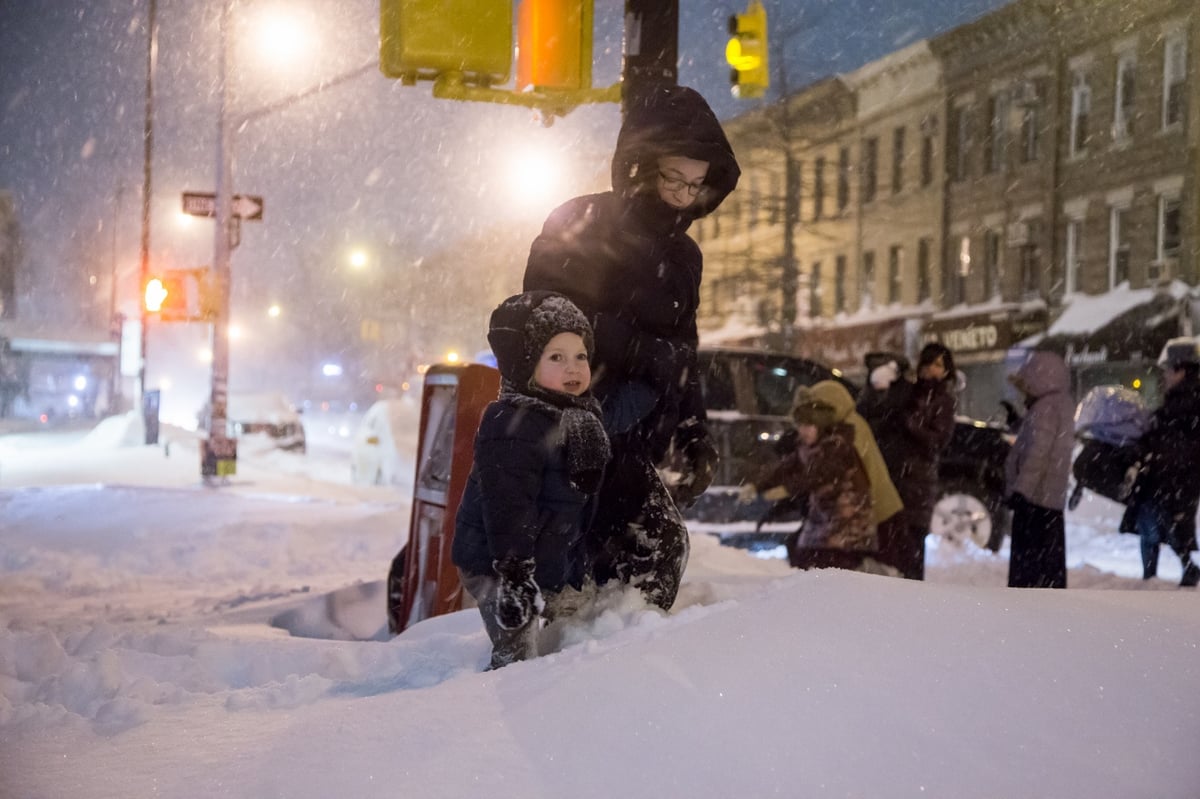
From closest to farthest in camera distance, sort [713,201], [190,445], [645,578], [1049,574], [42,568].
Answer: [645,578] < [713,201] < [1049,574] < [42,568] < [190,445]

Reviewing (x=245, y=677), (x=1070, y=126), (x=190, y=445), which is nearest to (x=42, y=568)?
(x=245, y=677)

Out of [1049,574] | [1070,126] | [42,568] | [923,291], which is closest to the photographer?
[1049,574]

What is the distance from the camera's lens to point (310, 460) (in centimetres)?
2516

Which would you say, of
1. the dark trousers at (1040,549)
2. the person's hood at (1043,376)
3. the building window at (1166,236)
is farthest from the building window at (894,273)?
the dark trousers at (1040,549)

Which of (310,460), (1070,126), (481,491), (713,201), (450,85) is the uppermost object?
(1070,126)

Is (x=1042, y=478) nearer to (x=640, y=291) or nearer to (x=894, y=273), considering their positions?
(x=640, y=291)

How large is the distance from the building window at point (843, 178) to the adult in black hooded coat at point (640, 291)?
32.8m

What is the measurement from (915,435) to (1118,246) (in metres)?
21.3

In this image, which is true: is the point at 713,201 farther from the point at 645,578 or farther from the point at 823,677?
the point at 823,677

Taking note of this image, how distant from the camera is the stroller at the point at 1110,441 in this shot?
339 inches

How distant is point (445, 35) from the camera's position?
22.0 feet

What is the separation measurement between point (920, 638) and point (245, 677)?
8.02 ft

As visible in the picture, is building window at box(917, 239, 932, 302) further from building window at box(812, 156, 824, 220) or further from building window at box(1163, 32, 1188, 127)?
building window at box(1163, 32, 1188, 127)

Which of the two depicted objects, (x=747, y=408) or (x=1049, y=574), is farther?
(x=747, y=408)
